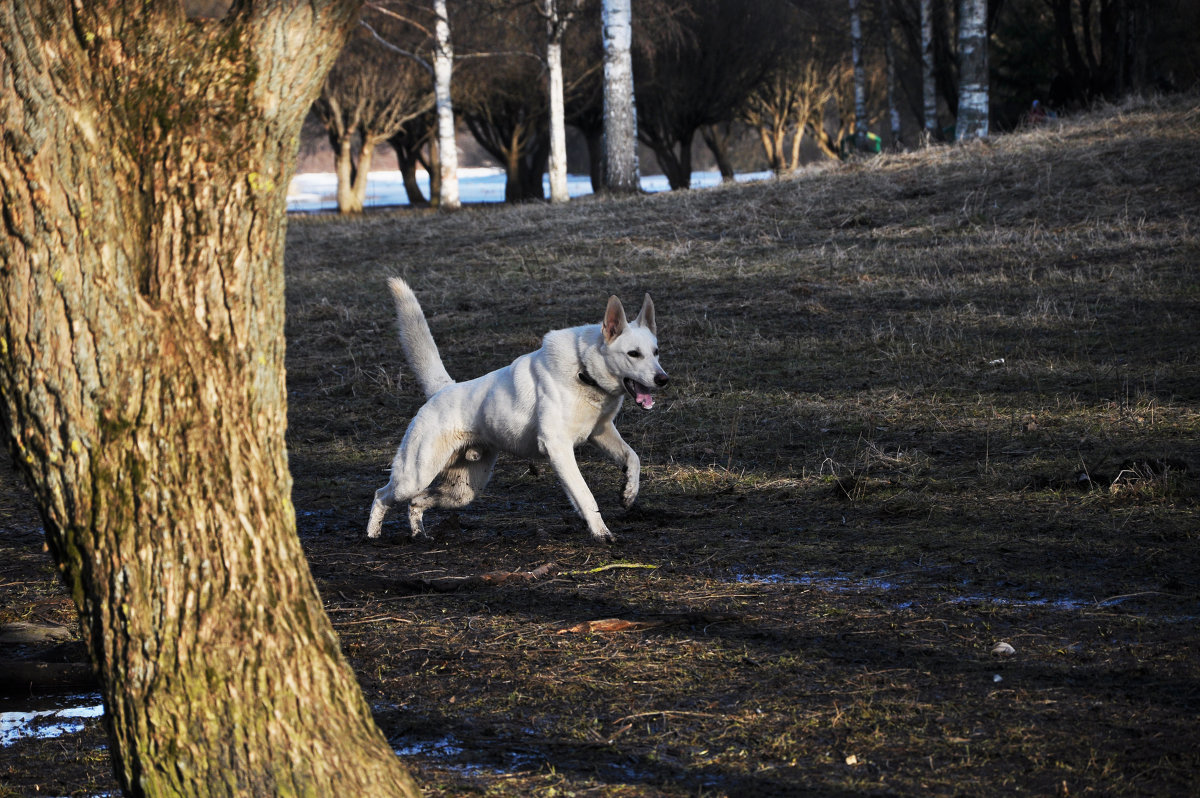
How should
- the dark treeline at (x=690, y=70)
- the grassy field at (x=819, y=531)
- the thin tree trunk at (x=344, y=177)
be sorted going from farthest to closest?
the thin tree trunk at (x=344, y=177) → the dark treeline at (x=690, y=70) → the grassy field at (x=819, y=531)

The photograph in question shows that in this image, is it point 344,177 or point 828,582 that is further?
point 344,177

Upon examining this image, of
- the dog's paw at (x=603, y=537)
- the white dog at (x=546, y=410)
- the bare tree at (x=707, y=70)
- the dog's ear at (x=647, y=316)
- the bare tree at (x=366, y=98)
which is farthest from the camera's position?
the bare tree at (x=707, y=70)

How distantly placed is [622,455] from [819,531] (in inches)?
45.0

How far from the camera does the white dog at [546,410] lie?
5.95 m

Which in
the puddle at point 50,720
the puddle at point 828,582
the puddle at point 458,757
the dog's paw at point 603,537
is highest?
the dog's paw at point 603,537

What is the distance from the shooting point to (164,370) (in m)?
2.56

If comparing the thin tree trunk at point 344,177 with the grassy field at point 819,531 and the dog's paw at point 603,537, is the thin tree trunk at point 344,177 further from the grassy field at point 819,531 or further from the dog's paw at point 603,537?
the dog's paw at point 603,537

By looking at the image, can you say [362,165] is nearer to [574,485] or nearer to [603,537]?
[574,485]

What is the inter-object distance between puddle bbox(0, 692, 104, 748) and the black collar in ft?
9.18

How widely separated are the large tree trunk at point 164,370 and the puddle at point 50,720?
4.44 feet

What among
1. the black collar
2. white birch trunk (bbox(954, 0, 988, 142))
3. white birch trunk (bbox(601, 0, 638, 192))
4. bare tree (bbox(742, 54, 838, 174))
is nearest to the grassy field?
the black collar

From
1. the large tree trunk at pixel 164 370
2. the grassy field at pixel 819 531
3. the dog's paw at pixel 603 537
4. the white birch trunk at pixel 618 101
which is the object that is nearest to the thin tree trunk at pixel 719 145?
the white birch trunk at pixel 618 101

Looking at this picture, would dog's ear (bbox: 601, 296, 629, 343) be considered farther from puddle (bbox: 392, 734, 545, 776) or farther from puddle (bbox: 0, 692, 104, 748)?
puddle (bbox: 0, 692, 104, 748)

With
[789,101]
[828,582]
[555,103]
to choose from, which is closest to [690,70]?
[789,101]
